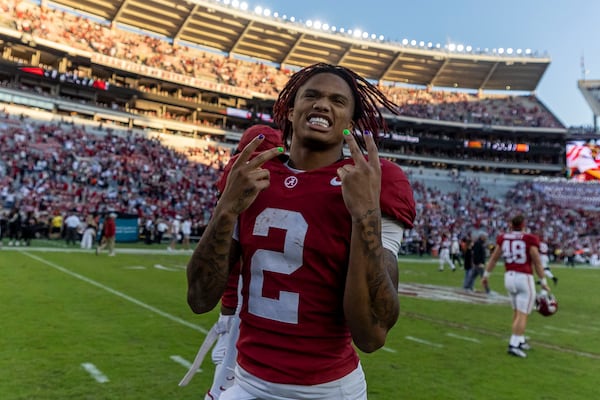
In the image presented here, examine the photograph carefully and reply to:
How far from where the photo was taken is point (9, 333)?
643cm

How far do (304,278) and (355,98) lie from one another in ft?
2.86

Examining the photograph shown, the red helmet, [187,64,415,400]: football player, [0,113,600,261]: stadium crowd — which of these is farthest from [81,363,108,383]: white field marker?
[0,113,600,261]: stadium crowd

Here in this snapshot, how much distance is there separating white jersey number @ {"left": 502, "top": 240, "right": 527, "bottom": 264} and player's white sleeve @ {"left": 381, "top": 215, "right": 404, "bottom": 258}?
5887 millimetres

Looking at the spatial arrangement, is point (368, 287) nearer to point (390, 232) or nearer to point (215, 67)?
point (390, 232)

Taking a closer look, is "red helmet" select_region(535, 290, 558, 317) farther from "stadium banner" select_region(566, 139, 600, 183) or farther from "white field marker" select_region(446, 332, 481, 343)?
"stadium banner" select_region(566, 139, 600, 183)

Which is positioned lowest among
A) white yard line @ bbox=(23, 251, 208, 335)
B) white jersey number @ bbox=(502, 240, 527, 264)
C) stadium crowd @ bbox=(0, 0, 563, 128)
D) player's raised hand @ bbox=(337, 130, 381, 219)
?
white yard line @ bbox=(23, 251, 208, 335)

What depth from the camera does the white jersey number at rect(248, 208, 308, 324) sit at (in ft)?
5.57

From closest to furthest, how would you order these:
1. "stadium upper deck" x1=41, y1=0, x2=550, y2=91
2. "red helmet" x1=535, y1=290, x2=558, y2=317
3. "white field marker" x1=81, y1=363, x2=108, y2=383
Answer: "white field marker" x1=81, y1=363, x2=108, y2=383 < "red helmet" x1=535, y1=290, x2=558, y2=317 < "stadium upper deck" x1=41, y1=0, x2=550, y2=91

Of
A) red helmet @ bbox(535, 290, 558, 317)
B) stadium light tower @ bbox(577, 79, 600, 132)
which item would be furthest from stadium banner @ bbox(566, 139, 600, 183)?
red helmet @ bbox(535, 290, 558, 317)

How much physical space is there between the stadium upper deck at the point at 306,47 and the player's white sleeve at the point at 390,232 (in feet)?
150

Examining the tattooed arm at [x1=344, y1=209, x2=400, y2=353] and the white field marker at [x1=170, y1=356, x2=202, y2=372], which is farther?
the white field marker at [x1=170, y1=356, x2=202, y2=372]

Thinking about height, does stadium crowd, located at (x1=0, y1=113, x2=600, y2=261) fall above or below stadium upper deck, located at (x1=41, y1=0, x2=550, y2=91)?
below

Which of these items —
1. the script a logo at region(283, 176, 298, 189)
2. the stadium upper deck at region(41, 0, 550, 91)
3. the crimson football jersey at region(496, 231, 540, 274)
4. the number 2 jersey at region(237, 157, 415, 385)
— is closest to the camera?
the number 2 jersey at region(237, 157, 415, 385)

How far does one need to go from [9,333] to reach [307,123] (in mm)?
6236
